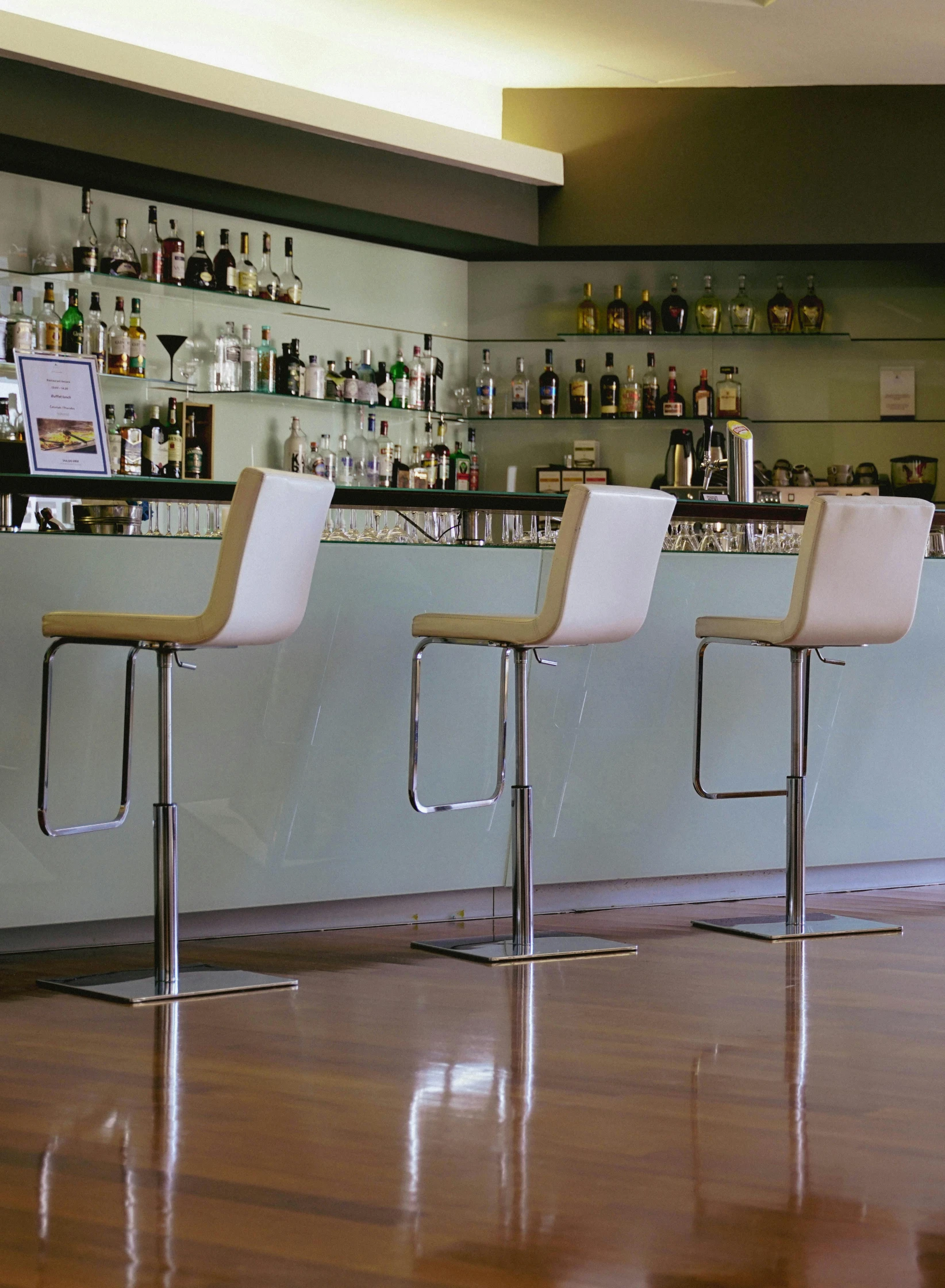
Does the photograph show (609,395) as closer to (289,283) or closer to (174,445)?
(289,283)

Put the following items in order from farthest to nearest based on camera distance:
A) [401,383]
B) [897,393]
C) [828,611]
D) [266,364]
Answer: [897,393]
[401,383]
[266,364]
[828,611]

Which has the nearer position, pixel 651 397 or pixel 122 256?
pixel 122 256

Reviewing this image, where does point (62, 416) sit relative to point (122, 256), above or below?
below

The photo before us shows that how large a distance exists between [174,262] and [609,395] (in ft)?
6.97

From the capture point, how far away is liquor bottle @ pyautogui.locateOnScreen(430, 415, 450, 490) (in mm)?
7105

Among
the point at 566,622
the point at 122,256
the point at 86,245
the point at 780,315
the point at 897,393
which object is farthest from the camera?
the point at 897,393

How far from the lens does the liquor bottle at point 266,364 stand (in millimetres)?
6418

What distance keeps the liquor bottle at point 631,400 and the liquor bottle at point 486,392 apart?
1.90 ft

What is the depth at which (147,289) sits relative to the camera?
606cm

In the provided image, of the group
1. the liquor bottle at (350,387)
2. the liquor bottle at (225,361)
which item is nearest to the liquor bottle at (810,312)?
the liquor bottle at (350,387)

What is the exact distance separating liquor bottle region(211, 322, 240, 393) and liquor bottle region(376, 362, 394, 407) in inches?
28.9

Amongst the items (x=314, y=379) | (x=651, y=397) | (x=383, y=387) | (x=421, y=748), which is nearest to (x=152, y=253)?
(x=314, y=379)

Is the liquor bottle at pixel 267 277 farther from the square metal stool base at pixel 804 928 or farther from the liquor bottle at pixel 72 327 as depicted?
the square metal stool base at pixel 804 928

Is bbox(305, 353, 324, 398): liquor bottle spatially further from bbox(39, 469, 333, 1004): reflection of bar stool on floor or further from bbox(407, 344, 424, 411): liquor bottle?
bbox(39, 469, 333, 1004): reflection of bar stool on floor
